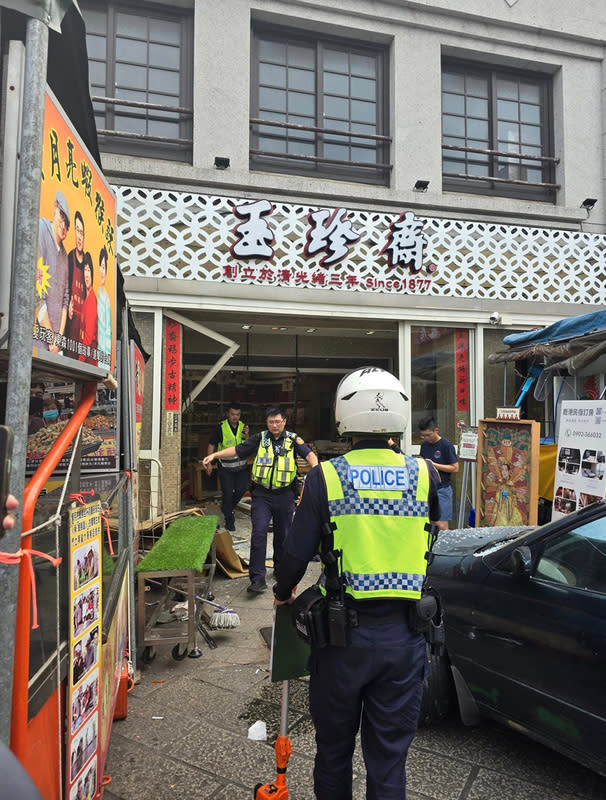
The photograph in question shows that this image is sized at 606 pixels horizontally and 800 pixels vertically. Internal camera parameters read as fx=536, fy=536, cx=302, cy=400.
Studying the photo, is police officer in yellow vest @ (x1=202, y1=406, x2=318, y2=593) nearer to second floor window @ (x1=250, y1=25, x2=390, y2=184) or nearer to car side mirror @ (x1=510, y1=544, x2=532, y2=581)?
car side mirror @ (x1=510, y1=544, x2=532, y2=581)

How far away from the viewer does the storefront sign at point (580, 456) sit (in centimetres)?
573

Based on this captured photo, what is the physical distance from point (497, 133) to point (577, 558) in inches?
389

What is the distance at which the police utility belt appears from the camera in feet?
6.85

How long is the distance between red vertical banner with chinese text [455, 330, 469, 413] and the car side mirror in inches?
274

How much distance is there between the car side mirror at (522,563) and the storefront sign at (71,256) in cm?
230

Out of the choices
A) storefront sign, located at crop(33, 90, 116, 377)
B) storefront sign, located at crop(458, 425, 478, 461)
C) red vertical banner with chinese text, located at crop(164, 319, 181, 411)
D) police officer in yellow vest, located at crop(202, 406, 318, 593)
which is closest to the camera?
storefront sign, located at crop(33, 90, 116, 377)

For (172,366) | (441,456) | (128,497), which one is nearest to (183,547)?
(128,497)

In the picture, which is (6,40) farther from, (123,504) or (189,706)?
(189,706)

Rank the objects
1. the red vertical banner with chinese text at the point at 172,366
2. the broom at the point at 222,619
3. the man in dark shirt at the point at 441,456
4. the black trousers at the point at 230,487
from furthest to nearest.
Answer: the black trousers at the point at 230,487, the red vertical banner with chinese text at the point at 172,366, the man in dark shirt at the point at 441,456, the broom at the point at 222,619

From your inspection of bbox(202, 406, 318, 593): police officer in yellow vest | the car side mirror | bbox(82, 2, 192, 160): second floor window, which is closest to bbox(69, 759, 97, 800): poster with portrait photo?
the car side mirror

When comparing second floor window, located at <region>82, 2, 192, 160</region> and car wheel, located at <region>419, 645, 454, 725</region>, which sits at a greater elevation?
second floor window, located at <region>82, 2, 192, 160</region>

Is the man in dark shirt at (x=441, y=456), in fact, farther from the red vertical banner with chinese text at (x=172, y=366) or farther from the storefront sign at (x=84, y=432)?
the storefront sign at (x=84, y=432)

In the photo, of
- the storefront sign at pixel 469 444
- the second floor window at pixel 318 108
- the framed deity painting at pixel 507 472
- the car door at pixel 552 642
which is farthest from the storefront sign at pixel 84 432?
the second floor window at pixel 318 108

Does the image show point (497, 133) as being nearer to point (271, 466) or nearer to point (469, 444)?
point (469, 444)
